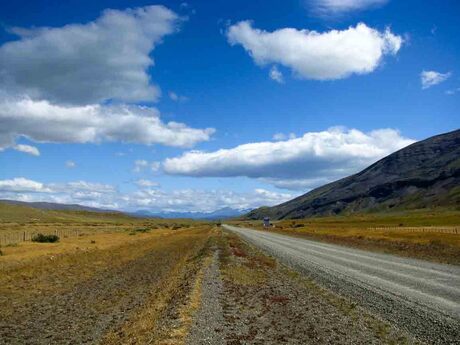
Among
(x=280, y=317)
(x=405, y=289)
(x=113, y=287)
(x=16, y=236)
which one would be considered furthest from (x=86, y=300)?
(x=16, y=236)

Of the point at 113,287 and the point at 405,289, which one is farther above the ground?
the point at 405,289

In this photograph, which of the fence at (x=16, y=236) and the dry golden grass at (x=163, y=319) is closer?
the dry golden grass at (x=163, y=319)

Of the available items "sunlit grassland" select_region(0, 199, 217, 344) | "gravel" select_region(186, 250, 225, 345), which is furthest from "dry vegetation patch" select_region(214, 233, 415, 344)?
"sunlit grassland" select_region(0, 199, 217, 344)

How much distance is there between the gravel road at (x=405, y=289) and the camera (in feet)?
49.4

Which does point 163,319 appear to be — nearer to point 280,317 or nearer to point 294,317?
point 280,317

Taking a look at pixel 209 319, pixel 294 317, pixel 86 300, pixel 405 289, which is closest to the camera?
pixel 209 319

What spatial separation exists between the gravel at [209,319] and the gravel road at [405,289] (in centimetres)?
606

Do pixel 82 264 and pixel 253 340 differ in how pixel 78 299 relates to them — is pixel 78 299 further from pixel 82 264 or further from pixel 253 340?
pixel 82 264

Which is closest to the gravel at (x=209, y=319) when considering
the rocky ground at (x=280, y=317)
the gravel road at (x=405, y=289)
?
the rocky ground at (x=280, y=317)

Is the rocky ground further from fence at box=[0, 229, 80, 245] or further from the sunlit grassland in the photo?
fence at box=[0, 229, 80, 245]

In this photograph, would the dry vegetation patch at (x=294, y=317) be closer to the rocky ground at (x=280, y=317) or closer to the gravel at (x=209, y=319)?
the rocky ground at (x=280, y=317)

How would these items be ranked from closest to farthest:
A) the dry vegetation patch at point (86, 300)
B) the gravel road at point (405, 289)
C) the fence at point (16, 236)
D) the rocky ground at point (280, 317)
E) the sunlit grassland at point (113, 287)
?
the rocky ground at point (280, 317) → the gravel road at point (405, 289) → the sunlit grassland at point (113, 287) → the dry vegetation patch at point (86, 300) → the fence at point (16, 236)

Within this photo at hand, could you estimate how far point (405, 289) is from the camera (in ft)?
73.4

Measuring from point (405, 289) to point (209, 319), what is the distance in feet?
36.6
